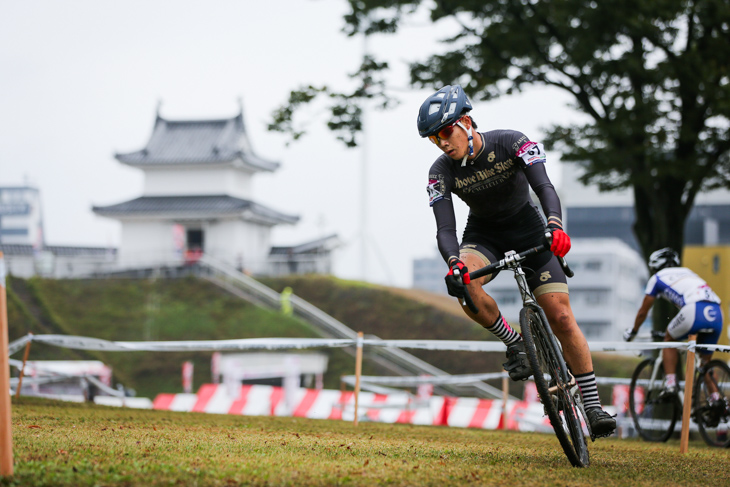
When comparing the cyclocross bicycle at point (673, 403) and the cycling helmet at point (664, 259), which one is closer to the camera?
the cyclocross bicycle at point (673, 403)

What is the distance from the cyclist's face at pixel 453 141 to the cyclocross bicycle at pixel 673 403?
4817mm

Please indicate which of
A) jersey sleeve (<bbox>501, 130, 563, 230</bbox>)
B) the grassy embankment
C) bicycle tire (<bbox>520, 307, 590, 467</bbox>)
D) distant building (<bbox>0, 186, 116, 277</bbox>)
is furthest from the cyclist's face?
distant building (<bbox>0, 186, 116, 277</bbox>)

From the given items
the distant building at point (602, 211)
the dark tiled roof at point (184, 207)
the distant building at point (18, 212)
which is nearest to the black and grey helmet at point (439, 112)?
the dark tiled roof at point (184, 207)

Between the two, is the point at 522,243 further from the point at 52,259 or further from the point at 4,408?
the point at 52,259

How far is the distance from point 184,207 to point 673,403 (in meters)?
55.7

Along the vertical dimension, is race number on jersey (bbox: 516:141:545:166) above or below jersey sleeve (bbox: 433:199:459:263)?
above

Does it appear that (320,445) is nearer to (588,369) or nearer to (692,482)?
(588,369)

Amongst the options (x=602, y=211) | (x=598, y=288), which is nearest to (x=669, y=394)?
(x=598, y=288)

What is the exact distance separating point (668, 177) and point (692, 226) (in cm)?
8760

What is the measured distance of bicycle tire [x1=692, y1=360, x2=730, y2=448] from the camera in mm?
8578

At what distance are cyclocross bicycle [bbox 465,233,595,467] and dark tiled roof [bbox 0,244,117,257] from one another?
62746mm

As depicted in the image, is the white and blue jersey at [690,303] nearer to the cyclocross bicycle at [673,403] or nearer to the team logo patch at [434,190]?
the cyclocross bicycle at [673,403]

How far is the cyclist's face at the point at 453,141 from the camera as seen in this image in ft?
17.4

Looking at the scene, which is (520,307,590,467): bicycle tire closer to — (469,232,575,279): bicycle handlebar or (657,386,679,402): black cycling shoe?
(469,232,575,279): bicycle handlebar
